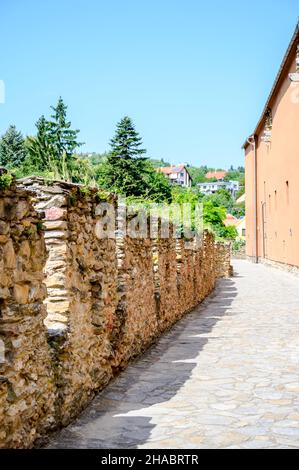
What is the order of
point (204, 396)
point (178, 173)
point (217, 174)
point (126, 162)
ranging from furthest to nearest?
point (217, 174)
point (178, 173)
point (126, 162)
point (204, 396)

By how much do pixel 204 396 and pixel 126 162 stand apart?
36.8 meters

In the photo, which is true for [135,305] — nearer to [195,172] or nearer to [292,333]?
[292,333]

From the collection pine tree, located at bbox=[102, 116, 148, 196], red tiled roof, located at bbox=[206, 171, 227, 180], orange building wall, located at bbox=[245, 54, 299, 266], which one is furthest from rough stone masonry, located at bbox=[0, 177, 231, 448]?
red tiled roof, located at bbox=[206, 171, 227, 180]

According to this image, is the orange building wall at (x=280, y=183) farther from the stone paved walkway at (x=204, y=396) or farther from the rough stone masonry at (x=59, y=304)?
the rough stone masonry at (x=59, y=304)

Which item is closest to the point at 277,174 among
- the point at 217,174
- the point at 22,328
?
the point at 22,328

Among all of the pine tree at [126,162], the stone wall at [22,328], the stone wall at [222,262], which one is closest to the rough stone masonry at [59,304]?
the stone wall at [22,328]

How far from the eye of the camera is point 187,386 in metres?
6.56

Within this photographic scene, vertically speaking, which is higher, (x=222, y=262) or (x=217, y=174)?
(x=217, y=174)

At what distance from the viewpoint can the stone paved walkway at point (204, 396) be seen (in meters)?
4.69

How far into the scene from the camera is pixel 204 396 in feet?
20.0

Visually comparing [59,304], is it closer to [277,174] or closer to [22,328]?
[22,328]

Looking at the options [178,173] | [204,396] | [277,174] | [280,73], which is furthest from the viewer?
[178,173]

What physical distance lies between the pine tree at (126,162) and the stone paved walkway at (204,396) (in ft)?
100
